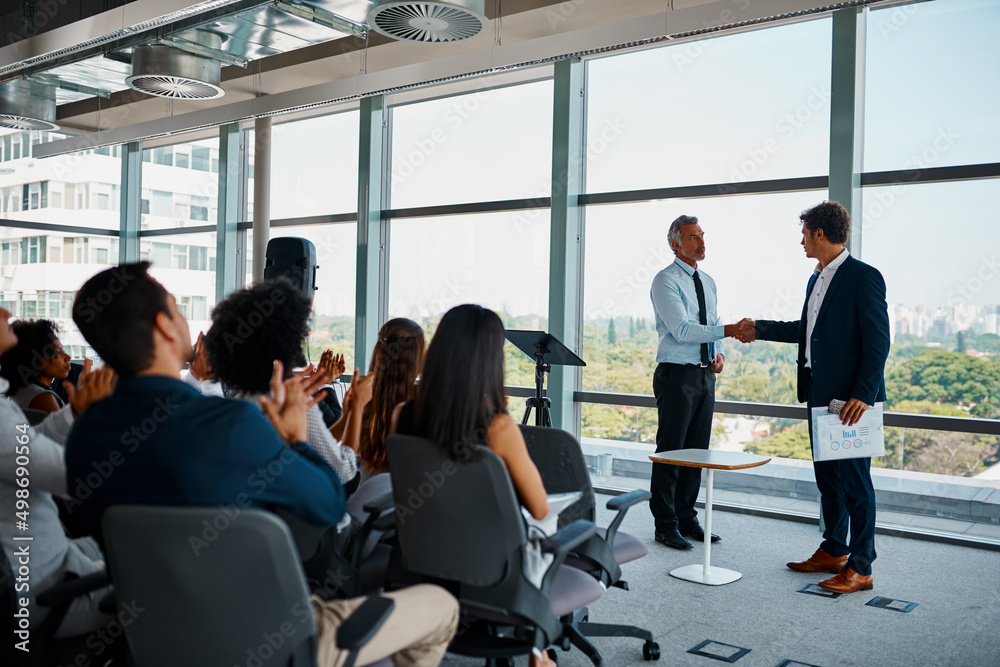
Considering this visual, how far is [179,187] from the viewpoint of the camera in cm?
973

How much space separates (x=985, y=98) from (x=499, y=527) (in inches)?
177

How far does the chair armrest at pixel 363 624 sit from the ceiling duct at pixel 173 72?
518 cm

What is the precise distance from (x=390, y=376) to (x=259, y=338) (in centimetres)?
50

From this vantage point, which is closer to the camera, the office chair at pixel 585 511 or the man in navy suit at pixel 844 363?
the office chair at pixel 585 511

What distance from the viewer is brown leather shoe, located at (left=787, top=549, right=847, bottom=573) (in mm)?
4137

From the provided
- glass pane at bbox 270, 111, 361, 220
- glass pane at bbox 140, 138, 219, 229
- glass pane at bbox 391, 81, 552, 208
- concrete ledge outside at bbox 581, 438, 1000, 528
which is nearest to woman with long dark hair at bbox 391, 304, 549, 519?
concrete ledge outside at bbox 581, 438, 1000, 528

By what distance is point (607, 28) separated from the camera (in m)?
4.82

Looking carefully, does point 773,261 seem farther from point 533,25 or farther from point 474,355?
point 474,355

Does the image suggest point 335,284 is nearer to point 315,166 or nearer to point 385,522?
point 315,166

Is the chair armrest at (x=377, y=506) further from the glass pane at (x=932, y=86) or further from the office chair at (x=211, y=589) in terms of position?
the glass pane at (x=932, y=86)

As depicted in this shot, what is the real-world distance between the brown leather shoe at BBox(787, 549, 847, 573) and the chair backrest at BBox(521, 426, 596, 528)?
75.9 inches

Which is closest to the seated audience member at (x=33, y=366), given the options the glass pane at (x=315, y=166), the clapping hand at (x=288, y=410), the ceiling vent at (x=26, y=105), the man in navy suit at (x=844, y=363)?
the clapping hand at (x=288, y=410)

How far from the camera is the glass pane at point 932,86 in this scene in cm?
488

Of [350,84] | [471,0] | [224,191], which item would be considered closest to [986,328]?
[471,0]
